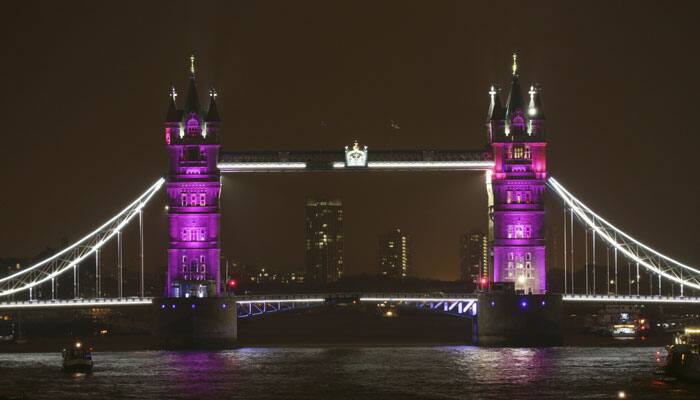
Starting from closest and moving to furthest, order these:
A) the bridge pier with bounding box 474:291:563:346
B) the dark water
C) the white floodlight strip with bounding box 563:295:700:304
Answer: the dark water, the white floodlight strip with bounding box 563:295:700:304, the bridge pier with bounding box 474:291:563:346

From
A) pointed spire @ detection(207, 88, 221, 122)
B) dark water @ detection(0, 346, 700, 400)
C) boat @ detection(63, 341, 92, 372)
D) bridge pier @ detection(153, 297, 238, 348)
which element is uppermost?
pointed spire @ detection(207, 88, 221, 122)

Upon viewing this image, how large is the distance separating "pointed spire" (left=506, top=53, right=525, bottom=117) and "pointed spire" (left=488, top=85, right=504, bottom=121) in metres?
0.68

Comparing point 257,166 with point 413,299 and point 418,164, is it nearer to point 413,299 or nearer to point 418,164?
point 418,164

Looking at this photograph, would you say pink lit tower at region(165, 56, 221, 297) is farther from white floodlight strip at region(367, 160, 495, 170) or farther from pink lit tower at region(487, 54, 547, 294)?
pink lit tower at region(487, 54, 547, 294)

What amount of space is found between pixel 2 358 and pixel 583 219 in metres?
49.2

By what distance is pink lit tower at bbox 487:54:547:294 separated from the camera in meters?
152

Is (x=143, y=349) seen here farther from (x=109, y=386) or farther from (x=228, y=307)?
(x=109, y=386)

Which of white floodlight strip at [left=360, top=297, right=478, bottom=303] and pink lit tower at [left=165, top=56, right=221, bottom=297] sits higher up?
pink lit tower at [left=165, top=56, right=221, bottom=297]

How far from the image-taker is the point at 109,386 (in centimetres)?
11256

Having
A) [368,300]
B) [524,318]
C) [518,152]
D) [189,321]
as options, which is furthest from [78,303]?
[518,152]

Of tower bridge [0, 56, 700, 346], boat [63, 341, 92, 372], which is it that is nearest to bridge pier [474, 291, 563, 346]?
Answer: tower bridge [0, 56, 700, 346]

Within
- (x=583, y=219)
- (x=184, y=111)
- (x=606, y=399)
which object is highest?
(x=184, y=111)

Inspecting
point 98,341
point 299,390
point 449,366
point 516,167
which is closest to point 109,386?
point 299,390

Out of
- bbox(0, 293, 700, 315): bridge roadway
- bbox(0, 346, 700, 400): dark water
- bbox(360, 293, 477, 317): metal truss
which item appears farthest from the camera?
bbox(360, 293, 477, 317): metal truss
